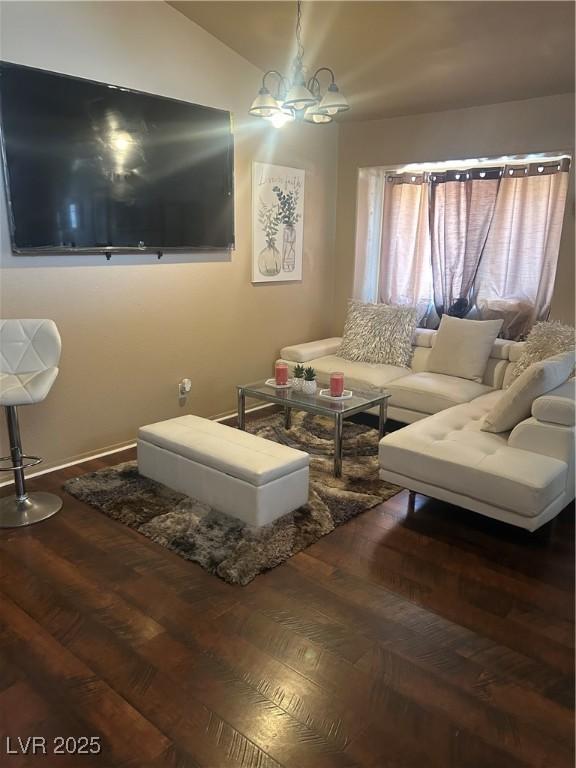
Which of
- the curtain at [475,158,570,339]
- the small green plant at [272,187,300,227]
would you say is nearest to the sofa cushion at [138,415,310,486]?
the small green plant at [272,187,300,227]

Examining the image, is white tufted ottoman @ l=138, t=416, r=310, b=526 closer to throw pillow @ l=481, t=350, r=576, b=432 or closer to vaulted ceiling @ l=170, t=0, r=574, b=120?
throw pillow @ l=481, t=350, r=576, b=432

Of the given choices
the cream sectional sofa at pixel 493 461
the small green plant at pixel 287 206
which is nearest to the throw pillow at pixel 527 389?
the cream sectional sofa at pixel 493 461

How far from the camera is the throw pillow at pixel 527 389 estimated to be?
2.81 m

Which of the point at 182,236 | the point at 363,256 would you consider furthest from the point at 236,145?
the point at 363,256

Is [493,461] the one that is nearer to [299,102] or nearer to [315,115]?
[299,102]

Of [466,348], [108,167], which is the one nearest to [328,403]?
[466,348]

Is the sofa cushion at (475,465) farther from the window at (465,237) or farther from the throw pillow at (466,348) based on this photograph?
the window at (465,237)

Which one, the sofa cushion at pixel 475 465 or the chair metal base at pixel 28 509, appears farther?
the chair metal base at pixel 28 509

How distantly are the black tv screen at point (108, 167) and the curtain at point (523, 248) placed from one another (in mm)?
2245

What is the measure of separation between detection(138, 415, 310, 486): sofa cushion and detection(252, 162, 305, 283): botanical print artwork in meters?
1.83

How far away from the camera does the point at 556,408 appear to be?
272 centimetres

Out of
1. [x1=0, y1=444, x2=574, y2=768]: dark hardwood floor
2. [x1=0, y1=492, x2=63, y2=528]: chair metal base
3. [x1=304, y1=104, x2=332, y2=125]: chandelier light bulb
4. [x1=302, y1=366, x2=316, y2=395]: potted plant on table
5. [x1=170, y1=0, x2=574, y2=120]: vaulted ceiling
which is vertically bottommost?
[x1=0, y1=444, x2=574, y2=768]: dark hardwood floor

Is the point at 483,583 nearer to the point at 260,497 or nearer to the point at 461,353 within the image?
the point at 260,497

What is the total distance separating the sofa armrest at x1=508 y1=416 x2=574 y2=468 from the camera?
2691 millimetres
